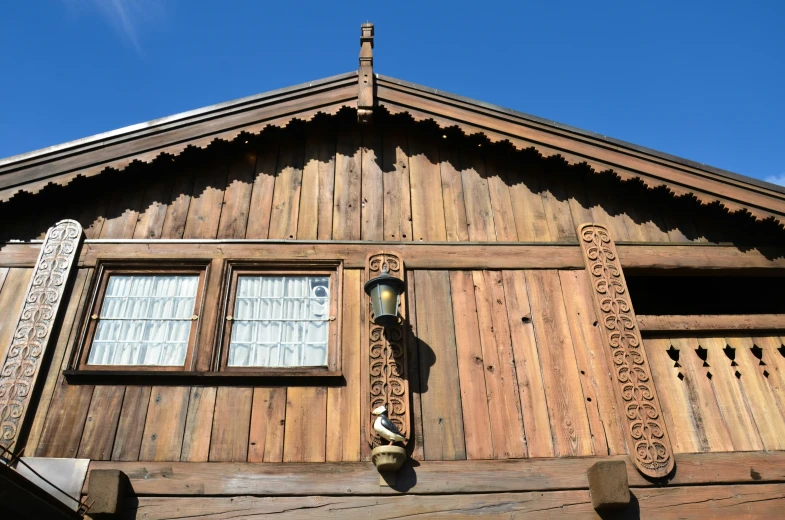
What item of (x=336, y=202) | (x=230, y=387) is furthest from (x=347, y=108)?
(x=230, y=387)

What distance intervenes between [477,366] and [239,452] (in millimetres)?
2263

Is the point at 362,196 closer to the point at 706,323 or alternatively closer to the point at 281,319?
the point at 281,319

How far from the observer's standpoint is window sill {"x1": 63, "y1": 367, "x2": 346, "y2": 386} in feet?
18.6

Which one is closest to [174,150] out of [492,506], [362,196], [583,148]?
[362,196]

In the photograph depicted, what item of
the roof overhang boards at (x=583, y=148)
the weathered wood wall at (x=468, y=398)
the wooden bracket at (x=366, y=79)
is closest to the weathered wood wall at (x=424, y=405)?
the weathered wood wall at (x=468, y=398)

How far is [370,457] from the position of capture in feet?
17.6

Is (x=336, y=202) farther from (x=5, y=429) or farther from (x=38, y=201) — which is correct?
(x=5, y=429)

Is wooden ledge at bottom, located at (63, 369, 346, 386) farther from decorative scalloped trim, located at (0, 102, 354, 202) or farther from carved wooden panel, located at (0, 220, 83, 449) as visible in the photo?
decorative scalloped trim, located at (0, 102, 354, 202)

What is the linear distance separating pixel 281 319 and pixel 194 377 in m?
0.99

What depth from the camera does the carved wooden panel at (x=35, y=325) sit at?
554cm

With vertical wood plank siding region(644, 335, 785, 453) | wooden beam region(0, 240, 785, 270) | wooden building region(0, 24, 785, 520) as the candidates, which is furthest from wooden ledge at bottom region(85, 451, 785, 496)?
wooden beam region(0, 240, 785, 270)

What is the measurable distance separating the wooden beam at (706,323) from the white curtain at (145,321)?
14.9 feet

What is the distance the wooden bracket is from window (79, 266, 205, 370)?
2.66 metres

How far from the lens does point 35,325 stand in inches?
237
